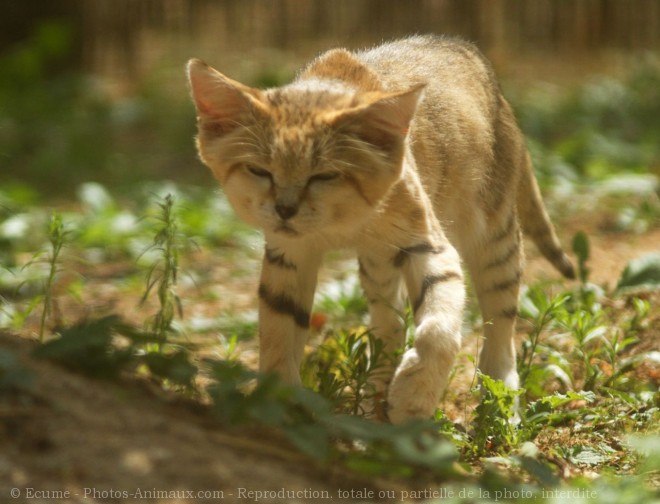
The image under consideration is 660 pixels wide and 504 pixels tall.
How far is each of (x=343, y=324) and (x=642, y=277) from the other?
1766 mm

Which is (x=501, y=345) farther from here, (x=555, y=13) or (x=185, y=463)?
(x=555, y=13)

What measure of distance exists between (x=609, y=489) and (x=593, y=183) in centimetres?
607

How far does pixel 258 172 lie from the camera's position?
4266 mm

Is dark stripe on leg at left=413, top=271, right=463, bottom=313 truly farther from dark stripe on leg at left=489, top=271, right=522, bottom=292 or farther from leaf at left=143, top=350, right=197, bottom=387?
leaf at left=143, top=350, right=197, bottom=387

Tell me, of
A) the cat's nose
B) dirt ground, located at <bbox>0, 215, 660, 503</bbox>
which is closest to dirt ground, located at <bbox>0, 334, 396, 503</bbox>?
dirt ground, located at <bbox>0, 215, 660, 503</bbox>

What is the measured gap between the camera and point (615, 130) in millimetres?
10734

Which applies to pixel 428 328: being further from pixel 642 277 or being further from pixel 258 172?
pixel 642 277

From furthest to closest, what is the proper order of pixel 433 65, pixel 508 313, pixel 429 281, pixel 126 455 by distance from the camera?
pixel 433 65
pixel 508 313
pixel 429 281
pixel 126 455

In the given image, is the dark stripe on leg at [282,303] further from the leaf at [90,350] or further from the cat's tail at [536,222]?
the cat's tail at [536,222]

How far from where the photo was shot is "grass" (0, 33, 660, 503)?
9.96 feet

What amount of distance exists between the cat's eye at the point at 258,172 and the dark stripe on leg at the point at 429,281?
807mm

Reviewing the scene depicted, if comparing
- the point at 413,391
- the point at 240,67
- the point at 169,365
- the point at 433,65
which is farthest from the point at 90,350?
the point at 240,67

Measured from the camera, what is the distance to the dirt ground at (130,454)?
2752mm

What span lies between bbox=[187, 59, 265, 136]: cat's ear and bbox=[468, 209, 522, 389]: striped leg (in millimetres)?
1613
